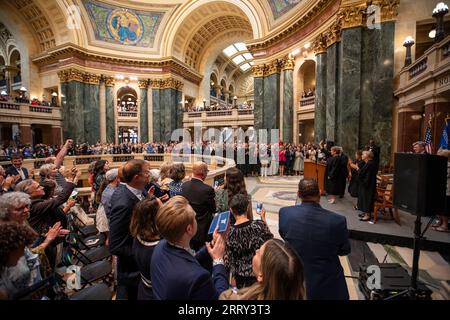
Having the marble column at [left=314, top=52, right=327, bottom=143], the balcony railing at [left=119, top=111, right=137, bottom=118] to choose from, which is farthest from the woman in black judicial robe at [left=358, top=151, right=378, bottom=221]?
the balcony railing at [left=119, top=111, right=137, bottom=118]

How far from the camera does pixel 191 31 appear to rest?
2527cm

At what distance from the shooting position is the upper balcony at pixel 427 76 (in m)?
6.24

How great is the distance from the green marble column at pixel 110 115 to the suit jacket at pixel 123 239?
876 inches

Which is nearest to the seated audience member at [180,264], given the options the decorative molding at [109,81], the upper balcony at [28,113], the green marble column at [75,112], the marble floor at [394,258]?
the marble floor at [394,258]

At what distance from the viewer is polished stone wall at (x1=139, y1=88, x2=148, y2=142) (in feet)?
76.7

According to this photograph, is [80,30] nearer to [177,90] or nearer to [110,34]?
[110,34]

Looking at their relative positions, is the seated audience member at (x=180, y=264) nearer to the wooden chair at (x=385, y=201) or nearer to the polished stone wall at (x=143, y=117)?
the wooden chair at (x=385, y=201)

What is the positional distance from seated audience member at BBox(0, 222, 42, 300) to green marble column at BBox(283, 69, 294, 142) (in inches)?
633

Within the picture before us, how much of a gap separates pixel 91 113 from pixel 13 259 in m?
22.2

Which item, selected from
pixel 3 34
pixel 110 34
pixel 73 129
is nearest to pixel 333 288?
pixel 73 129

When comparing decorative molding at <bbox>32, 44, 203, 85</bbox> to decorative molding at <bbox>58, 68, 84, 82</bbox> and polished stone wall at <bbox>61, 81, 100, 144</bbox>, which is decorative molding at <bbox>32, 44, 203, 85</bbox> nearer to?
decorative molding at <bbox>58, 68, 84, 82</bbox>

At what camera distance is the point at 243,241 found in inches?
82.4

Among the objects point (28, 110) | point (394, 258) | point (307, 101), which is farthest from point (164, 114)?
point (394, 258)

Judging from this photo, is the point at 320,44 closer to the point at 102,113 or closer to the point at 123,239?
the point at 123,239
